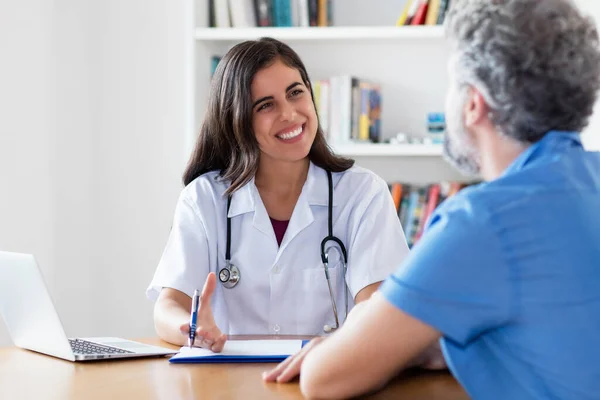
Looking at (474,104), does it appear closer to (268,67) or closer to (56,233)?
(268,67)

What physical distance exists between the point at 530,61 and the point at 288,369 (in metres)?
0.63

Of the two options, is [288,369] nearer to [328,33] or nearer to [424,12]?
[328,33]

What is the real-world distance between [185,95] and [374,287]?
1748mm

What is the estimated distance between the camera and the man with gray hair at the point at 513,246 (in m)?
1.12

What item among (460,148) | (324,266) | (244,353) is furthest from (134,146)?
(460,148)

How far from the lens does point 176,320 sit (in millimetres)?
1859

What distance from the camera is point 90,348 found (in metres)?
1.73

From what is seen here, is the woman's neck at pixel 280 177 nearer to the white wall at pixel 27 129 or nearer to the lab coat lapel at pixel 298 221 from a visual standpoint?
the lab coat lapel at pixel 298 221

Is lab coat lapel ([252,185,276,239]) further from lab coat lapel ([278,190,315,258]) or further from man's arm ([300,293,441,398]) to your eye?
man's arm ([300,293,441,398])

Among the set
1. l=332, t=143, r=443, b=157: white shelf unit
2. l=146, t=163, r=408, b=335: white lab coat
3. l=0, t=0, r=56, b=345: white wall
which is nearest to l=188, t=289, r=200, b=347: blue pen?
l=146, t=163, r=408, b=335: white lab coat

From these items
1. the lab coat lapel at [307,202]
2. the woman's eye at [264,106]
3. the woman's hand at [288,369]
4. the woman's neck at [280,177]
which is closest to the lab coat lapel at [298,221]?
the lab coat lapel at [307,202]

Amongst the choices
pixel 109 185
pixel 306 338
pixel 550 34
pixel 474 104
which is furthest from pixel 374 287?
pixel 109 185

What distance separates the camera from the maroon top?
222cm

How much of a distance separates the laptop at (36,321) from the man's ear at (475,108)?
0.78 m
